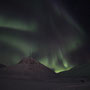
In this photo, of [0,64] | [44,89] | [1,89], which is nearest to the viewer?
[1,89]

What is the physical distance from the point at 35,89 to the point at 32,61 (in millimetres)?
51075

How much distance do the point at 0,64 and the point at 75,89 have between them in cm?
8797

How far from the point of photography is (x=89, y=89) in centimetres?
1902

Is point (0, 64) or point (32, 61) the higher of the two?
point (0, 64)

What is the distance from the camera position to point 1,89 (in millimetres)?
16422

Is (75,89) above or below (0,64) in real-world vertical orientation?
below

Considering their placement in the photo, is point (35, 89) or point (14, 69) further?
point (14, 69)

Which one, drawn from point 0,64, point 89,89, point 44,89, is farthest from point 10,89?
point 0,64

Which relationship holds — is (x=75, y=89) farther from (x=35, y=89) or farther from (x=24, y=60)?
(x=24, y=60)

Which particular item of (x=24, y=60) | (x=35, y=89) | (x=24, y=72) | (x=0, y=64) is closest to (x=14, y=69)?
(x=24, y=72)

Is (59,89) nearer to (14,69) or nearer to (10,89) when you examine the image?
(10,89)

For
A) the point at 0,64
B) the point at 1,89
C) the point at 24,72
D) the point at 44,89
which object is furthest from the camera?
the point at 0,64

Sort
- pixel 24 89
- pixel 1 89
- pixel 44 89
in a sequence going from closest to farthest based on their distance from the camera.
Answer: pixel 1 89 → pixel 24 89 → pixel 44 89

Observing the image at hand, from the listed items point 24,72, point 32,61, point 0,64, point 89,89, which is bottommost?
point 89,89
